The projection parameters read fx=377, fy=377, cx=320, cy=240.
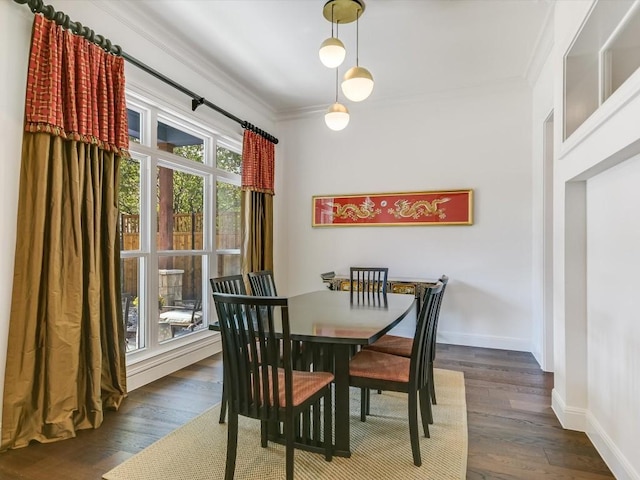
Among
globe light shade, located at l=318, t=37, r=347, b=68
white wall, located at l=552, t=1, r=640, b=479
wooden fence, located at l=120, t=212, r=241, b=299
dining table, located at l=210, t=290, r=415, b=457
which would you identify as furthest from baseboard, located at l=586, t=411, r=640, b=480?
wooden fence, located at l=120, t=212, r=241, b=299

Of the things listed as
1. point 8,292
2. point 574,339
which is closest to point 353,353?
point 574,339

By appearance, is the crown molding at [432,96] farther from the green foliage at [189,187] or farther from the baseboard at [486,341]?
the baseboard at [486,341]

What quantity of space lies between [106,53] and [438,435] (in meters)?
3.27

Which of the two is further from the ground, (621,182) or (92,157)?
(92,157)

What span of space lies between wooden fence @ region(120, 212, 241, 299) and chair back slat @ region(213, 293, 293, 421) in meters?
1.72

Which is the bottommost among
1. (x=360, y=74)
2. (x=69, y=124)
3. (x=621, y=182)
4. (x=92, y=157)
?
(x=621, y=182)

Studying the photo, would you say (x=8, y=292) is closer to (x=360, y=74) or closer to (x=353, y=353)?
(x=353, y=353)

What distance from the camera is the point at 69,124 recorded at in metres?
2.31

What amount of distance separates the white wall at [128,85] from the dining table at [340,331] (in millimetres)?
1340

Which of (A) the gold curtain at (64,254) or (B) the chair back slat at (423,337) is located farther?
(A) the gold curtain at (64,254)

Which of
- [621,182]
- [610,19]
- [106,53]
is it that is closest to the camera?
[621,182]

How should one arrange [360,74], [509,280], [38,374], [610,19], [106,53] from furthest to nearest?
[509,280] < [106,53] < [360,74] < [38,374] < [610,19]

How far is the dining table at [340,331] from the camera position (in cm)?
178

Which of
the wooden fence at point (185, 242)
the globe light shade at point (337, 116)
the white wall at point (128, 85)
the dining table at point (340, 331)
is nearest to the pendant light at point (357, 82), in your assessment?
the globe light shade at point (337, 116)
